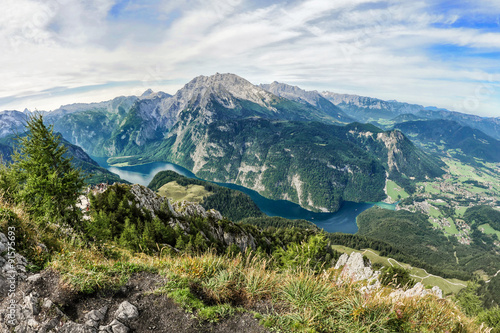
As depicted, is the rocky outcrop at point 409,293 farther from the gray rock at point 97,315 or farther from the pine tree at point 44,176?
the pine tree at point 44,176

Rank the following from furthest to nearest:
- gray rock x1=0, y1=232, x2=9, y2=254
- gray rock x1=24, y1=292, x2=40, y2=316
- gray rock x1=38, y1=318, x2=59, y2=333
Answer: gray rock x1=0, y1=232, x2=9, y2=254 < gray rock x1=24, y1=292, x2=40, y2=316 < gray rock x1=38, y1=318, x2=59, y2=333

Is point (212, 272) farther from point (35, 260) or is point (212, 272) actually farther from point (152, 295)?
point (35, 260)

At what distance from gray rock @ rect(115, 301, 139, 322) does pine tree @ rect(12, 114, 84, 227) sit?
14.2 m

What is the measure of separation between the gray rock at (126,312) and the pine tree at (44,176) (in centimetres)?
1416

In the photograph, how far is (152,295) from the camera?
630 cm

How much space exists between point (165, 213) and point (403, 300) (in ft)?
157

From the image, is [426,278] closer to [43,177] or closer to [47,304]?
[47,304]

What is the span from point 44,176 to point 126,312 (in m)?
16.6

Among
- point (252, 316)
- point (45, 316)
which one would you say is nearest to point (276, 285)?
point (252, 316)

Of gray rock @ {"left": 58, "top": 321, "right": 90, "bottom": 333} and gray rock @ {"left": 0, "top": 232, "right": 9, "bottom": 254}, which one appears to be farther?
gray rock @ {"left": 0, "top": 232, "right": 9, "bottom": 254}

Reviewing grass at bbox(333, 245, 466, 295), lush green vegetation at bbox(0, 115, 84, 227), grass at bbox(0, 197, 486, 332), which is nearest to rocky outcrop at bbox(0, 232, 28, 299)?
grass at bbox(0, 197, 486, 332)

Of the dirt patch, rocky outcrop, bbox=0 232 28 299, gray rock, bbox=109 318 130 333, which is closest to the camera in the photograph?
gray rock, bbox=109 318 130 333

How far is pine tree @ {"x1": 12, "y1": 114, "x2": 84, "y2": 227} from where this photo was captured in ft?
50.4

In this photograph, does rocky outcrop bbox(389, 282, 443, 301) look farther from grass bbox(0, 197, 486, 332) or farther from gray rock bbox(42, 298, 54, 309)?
gray rock bbox(42, 298, 54, 309)
